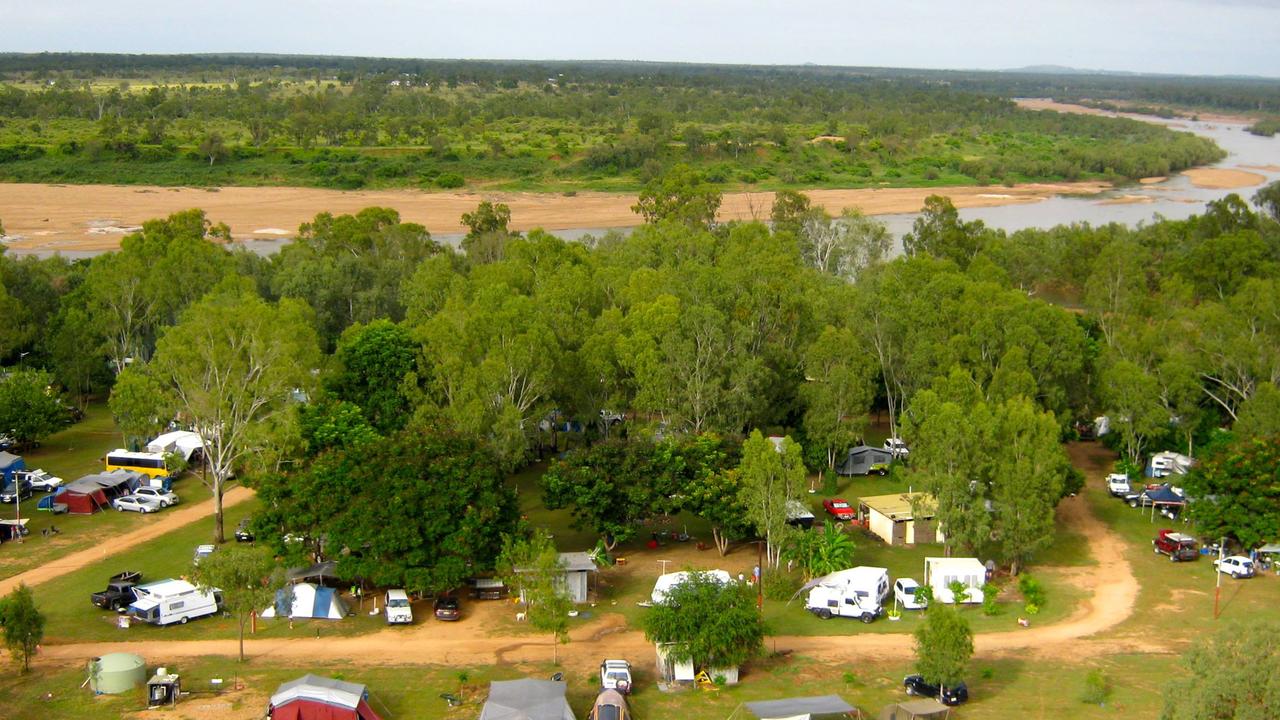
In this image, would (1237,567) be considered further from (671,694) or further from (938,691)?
(671,694)

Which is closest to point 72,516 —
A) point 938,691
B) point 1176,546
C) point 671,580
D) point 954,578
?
point 671,580

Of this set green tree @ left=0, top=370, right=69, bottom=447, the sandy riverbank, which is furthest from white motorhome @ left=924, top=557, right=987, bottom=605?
the sandy riverbank

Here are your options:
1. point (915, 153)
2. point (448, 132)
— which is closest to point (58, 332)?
point (448, 132)

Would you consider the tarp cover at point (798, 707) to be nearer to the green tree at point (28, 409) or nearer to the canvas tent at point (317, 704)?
the canvas tent at point (317, 704)

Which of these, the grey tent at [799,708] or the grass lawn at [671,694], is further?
the grass lawn at [671,694]

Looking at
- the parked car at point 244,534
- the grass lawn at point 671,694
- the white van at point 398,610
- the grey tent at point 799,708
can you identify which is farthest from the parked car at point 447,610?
the grey tent at point 799,708

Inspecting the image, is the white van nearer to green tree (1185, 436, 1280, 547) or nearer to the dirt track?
the dirt track

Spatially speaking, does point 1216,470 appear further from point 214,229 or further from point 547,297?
point 214,229

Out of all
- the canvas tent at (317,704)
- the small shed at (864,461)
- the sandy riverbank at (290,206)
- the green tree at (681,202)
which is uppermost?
the green tree at (681,202)
